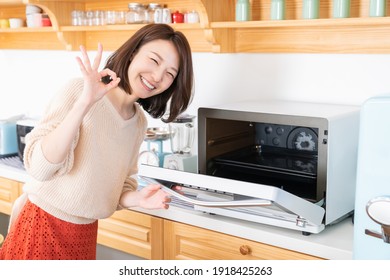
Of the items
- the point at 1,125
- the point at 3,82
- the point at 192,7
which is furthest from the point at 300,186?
the point at 3,82

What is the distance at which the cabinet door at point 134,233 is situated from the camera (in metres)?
1.98

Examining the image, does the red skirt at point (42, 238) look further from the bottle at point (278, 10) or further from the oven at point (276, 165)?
the bottle at point (278, 10)

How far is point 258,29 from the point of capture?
2189 millimetres

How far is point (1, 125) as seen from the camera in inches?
111

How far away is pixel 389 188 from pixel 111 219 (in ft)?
3.85

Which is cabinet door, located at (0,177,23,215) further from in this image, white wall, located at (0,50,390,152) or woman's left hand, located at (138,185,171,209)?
woman's left hand, located at (138,185,171,209)

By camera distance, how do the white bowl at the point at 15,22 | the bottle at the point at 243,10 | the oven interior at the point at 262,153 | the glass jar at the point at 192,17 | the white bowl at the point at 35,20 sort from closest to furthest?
the oven interior at the point at 262,153, the bottle at the point at 243,10, the glass jar at the point at 192,17, the white bowl at the point at 35,20, the white bowl at the point at 15,22

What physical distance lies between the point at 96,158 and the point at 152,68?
291 mm

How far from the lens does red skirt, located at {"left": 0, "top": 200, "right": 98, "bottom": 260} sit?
160 centimetres

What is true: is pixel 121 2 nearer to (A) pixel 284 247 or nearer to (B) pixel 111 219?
(B) pixel 111 219

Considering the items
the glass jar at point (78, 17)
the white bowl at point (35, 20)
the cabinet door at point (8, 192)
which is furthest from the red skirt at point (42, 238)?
the white bowl at point (35, 20)

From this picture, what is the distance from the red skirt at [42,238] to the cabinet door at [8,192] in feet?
2.84

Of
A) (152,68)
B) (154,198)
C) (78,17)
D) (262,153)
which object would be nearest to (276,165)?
(262,153)

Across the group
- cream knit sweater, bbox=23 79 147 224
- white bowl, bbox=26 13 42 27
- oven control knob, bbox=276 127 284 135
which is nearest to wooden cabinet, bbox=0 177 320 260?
cream knit sweater, bbox=23 79 147 224
